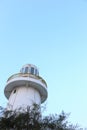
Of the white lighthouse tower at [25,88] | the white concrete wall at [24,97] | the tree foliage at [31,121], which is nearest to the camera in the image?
the tree foliage at [31,121]

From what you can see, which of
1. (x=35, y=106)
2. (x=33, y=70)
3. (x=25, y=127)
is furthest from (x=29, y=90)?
(x=25, y=127)

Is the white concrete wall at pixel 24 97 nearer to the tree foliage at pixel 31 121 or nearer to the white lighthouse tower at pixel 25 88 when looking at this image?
the white lighthouse tower at pixel 25 88

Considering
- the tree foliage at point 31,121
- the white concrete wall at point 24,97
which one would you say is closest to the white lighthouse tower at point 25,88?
the white concrete wall at point 24,97

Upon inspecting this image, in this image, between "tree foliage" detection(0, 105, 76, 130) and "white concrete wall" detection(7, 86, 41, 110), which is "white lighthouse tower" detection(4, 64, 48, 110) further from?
"tree foliage" detection(0, 105, 76, 130)

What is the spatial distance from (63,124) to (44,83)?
12208 millimetres

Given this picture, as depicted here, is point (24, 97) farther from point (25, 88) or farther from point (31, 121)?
point (31, 121)

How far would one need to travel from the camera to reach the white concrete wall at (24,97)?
25019mm

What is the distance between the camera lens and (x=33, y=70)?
30094 millimetres

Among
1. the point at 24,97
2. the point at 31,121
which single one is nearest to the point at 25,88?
the point at 24,97

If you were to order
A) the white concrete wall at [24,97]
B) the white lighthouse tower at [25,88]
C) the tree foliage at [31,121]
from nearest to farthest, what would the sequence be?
the tree foliage at [31,121], the white concrete wall at [24,97], the white lighthouse tower at [25,88]

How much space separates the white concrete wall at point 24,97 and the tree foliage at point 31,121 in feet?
26.8

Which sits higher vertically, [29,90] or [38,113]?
[29,90]

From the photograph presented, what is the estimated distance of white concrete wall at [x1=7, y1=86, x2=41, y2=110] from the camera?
→ 25019mm

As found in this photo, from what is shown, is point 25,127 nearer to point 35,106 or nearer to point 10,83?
point 35,106
